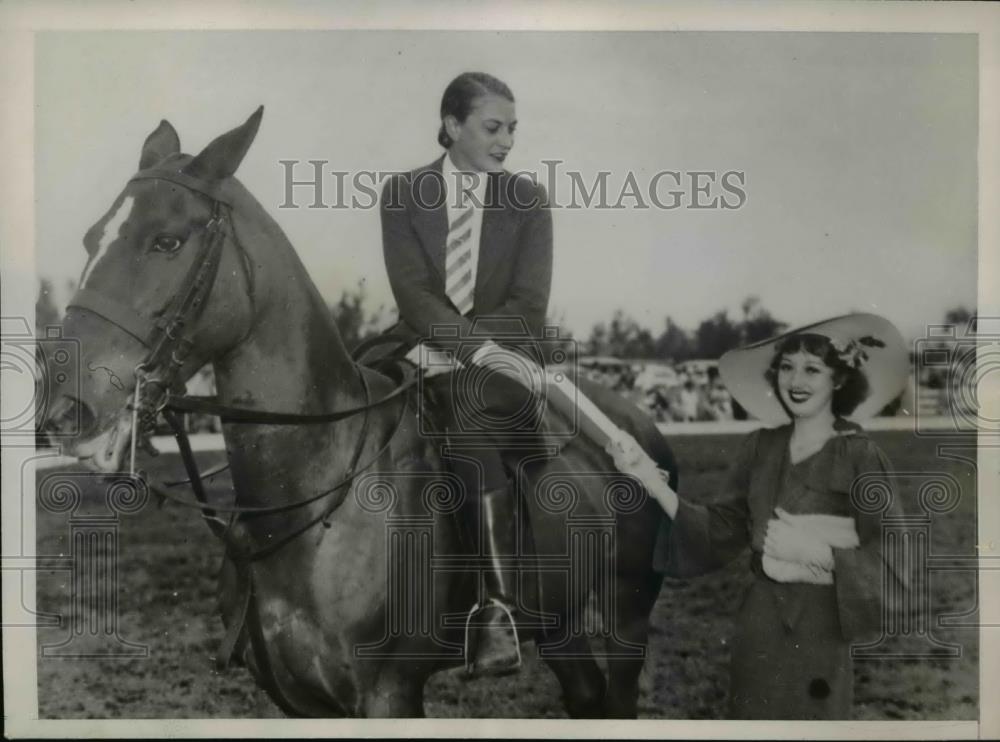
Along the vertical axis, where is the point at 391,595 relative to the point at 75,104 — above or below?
below

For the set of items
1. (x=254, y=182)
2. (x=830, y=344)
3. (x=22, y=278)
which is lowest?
(x=830, y=344)

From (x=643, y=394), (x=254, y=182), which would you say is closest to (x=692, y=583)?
(x=643, y=394)

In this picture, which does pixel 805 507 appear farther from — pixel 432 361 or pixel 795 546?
pixel 432 361

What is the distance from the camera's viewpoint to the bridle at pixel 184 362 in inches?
121

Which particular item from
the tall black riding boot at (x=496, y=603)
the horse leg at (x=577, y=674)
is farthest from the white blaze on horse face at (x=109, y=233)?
the horse leg at (x=577, y=674)

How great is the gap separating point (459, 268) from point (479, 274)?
8cm

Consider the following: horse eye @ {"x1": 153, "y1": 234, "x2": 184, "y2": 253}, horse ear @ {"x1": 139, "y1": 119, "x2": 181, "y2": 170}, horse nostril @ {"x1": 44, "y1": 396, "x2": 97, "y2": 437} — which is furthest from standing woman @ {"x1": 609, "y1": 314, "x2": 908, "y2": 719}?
horse ear @ {"x1": 139, "y1": 119, "x2": 181, "y2": 170}

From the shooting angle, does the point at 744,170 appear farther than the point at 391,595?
Yes

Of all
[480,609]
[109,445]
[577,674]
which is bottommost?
[577,674]

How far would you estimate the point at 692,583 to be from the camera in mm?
3725

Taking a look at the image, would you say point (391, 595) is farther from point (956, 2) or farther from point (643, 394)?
point (956, 2)

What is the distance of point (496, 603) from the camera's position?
3.57m

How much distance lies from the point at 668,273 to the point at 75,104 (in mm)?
2540

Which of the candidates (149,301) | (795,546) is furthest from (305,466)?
(795,546)
